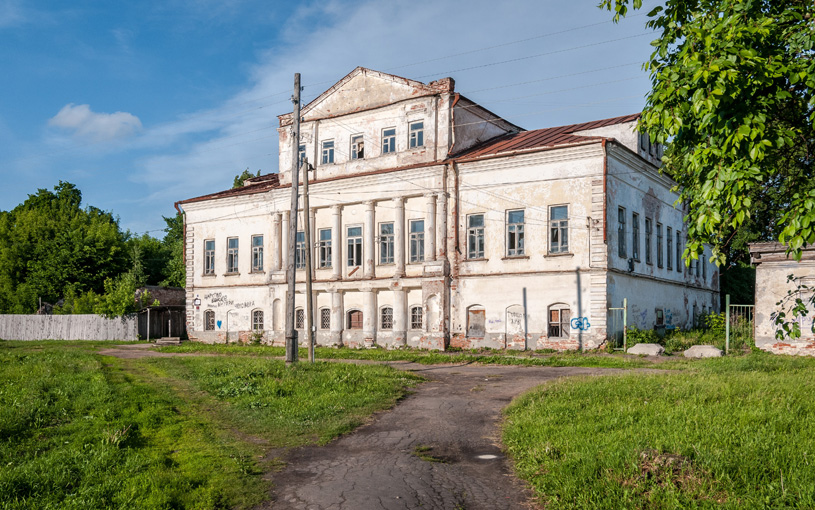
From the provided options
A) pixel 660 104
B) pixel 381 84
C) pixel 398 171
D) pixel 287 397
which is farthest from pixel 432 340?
pixel 660 104

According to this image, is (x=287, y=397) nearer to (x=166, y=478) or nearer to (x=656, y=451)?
(x=166, y=478)

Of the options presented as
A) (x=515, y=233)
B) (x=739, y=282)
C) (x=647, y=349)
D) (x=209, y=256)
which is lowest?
(x=647, y=349)

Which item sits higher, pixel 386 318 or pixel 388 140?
pixel 388 140

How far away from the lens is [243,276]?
35.0 meters

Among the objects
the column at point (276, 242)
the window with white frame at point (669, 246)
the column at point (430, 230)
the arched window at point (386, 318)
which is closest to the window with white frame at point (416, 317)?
the arched window at point (386, 318)

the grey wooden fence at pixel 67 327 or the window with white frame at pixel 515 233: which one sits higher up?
the window with white frame at pixel 515 233

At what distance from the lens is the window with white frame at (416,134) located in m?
29.1

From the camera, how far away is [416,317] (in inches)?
1150

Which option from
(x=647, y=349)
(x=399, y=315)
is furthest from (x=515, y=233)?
(x=647, y=349)

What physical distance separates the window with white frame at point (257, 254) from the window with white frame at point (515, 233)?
1413 cm

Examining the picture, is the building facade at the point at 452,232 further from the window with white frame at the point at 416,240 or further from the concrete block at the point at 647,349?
the concrete block at the point at 647,349

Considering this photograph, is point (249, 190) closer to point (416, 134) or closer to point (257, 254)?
point (257, 254)

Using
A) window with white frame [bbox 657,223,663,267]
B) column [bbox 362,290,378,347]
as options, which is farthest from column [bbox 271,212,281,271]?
window with white frame [bbox 657,223,663,267]

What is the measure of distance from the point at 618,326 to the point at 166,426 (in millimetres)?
18842
